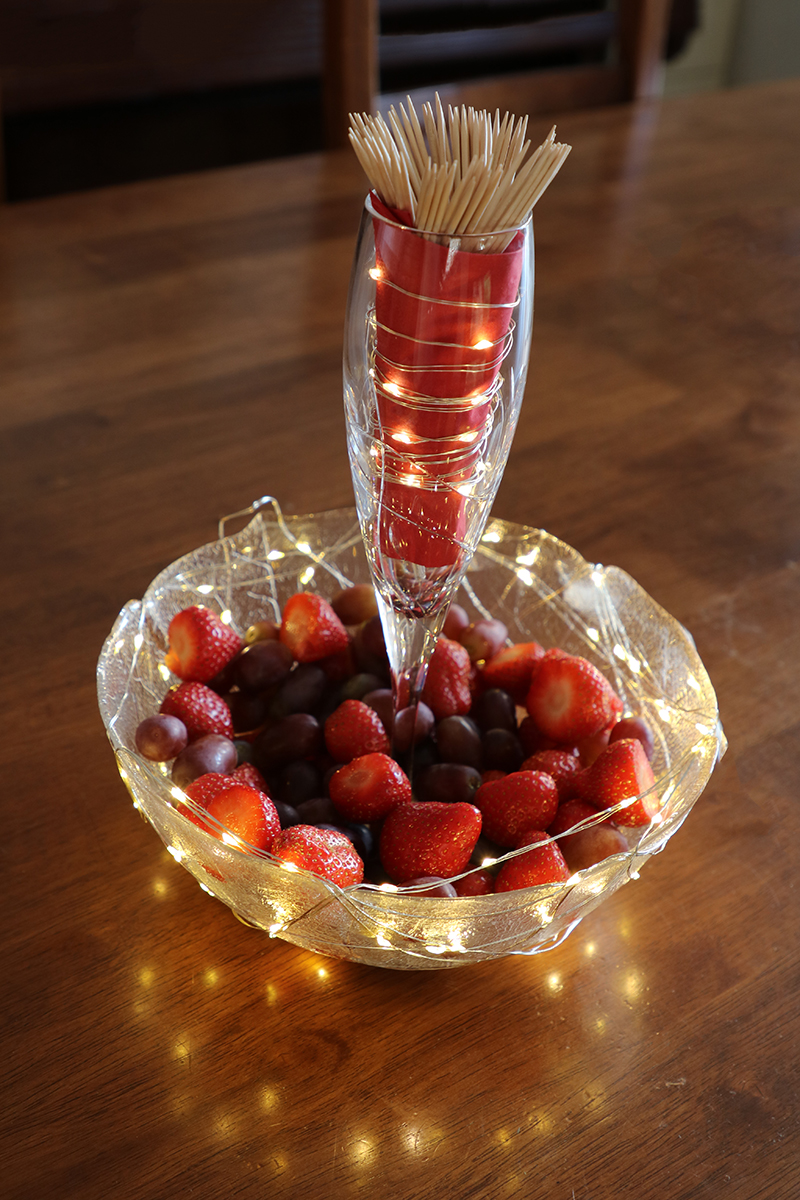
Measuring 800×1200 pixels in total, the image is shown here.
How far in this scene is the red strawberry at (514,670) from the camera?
0.59 metres

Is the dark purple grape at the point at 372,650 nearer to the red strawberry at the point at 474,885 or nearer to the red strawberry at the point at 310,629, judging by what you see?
the red strawberry at the point at 310,629

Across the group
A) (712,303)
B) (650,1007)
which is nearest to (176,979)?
(650,1007)

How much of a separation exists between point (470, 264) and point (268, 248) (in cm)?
83

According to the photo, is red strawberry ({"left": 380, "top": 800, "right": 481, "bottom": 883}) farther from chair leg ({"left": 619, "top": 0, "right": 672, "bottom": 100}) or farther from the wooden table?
chair leg ({"left": 619, "top": 0, "right": 672, "bottom": 100})

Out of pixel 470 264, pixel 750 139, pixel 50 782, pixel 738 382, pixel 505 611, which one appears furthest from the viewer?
pixel 750 139

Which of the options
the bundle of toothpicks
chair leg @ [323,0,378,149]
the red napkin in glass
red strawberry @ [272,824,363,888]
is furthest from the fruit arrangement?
chair leg @ [323,0,378,149]

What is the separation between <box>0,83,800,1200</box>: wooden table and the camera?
1.37 feet

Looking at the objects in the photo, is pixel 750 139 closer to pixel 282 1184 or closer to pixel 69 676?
pixel 69 676

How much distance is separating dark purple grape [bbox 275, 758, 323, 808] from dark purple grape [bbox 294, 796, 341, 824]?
0.7 inches

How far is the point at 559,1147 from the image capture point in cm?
42

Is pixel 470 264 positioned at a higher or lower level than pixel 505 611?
higher

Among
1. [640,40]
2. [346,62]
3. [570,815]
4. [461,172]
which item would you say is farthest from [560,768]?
[640,40]

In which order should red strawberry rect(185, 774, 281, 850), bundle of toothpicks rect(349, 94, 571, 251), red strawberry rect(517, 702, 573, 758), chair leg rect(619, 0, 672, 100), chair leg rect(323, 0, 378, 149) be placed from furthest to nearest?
chair leg rect(619, 0, 672, 100), chair leg rect(323, 0, 378, 149), red strawberry rect(517, 702, 573, 758), red strawberry rect(185, 774, 281, 850), bundle of toothpicks rect(349, 94, 571, 251)

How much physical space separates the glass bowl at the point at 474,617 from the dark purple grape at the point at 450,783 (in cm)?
8
